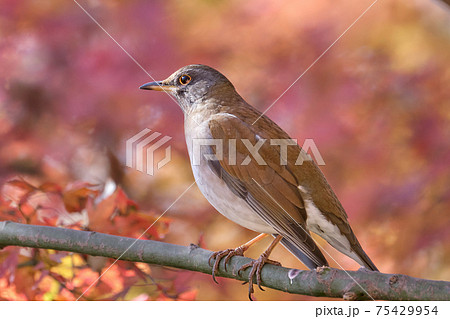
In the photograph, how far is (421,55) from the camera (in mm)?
2084

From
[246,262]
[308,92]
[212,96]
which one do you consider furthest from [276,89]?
[246,262]

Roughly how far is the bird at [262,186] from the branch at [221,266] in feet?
0.20

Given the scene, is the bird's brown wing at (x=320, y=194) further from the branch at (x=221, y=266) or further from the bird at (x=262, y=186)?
the branch at (x=221, y=266)

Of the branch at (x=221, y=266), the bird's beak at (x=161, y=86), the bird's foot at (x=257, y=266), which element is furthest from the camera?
the bird's beak at (x=161, y=86)

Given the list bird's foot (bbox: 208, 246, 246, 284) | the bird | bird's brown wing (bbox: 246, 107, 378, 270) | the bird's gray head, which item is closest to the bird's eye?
the bird's gray head

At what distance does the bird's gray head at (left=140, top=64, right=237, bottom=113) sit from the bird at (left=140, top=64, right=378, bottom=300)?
0.40ft

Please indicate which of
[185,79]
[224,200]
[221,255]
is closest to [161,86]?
[185,79]

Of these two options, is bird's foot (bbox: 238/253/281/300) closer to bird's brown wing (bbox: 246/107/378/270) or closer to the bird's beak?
bird's brown wing (bbox: 246/107/378/270)

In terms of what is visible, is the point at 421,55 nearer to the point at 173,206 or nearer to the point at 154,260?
the point at 173,206

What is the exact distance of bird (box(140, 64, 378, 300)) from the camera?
4.94ft

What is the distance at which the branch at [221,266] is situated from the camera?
1.21 meters

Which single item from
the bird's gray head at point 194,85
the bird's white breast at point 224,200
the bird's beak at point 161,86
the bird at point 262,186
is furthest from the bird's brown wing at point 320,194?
the bird's beak at point 161,86

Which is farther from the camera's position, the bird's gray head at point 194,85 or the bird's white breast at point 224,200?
the bird's gray head at point 194,85
